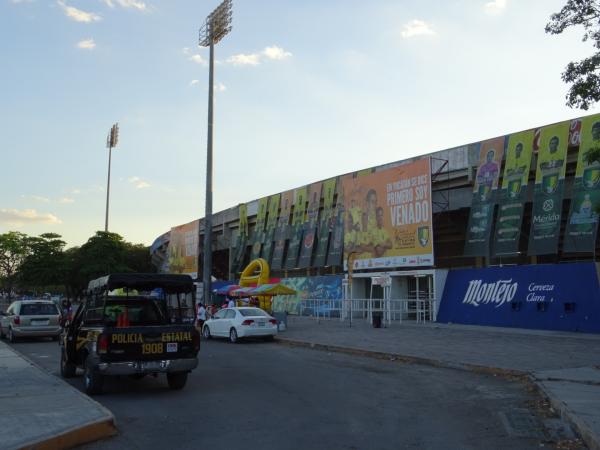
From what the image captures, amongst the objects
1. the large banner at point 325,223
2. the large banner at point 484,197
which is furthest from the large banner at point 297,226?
the large banner at point 484,197

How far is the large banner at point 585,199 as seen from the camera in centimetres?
2438

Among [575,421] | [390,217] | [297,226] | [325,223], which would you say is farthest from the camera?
[297,226]

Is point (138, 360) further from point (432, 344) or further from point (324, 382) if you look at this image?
point (432, 344)

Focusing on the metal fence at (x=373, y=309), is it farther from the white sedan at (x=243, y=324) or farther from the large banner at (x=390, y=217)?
the white sedan at (x=243, y=324)

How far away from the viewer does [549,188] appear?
26422mm

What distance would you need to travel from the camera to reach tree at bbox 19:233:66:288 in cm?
6362

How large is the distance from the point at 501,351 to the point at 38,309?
1721 cm

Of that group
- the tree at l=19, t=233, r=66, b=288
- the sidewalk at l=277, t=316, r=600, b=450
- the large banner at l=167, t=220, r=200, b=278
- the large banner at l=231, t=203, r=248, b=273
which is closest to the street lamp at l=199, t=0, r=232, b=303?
the sidewalk at l=277, t=316, r=600, b=450

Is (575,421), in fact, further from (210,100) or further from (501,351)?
(210,100)

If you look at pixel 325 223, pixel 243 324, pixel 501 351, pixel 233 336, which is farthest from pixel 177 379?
pixel 325 223

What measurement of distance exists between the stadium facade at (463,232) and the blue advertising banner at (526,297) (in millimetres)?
44

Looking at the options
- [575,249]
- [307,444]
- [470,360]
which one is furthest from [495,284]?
[307,444]

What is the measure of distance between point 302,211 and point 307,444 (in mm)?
37619

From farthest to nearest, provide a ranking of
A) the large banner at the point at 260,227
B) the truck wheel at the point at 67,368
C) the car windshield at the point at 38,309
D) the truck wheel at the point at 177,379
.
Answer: the large banner at the point at 260,227 < the car windshield at the point at 38,309 < the truck wheel at the point at 67,368 < the truck wheel at the point at 177,379
